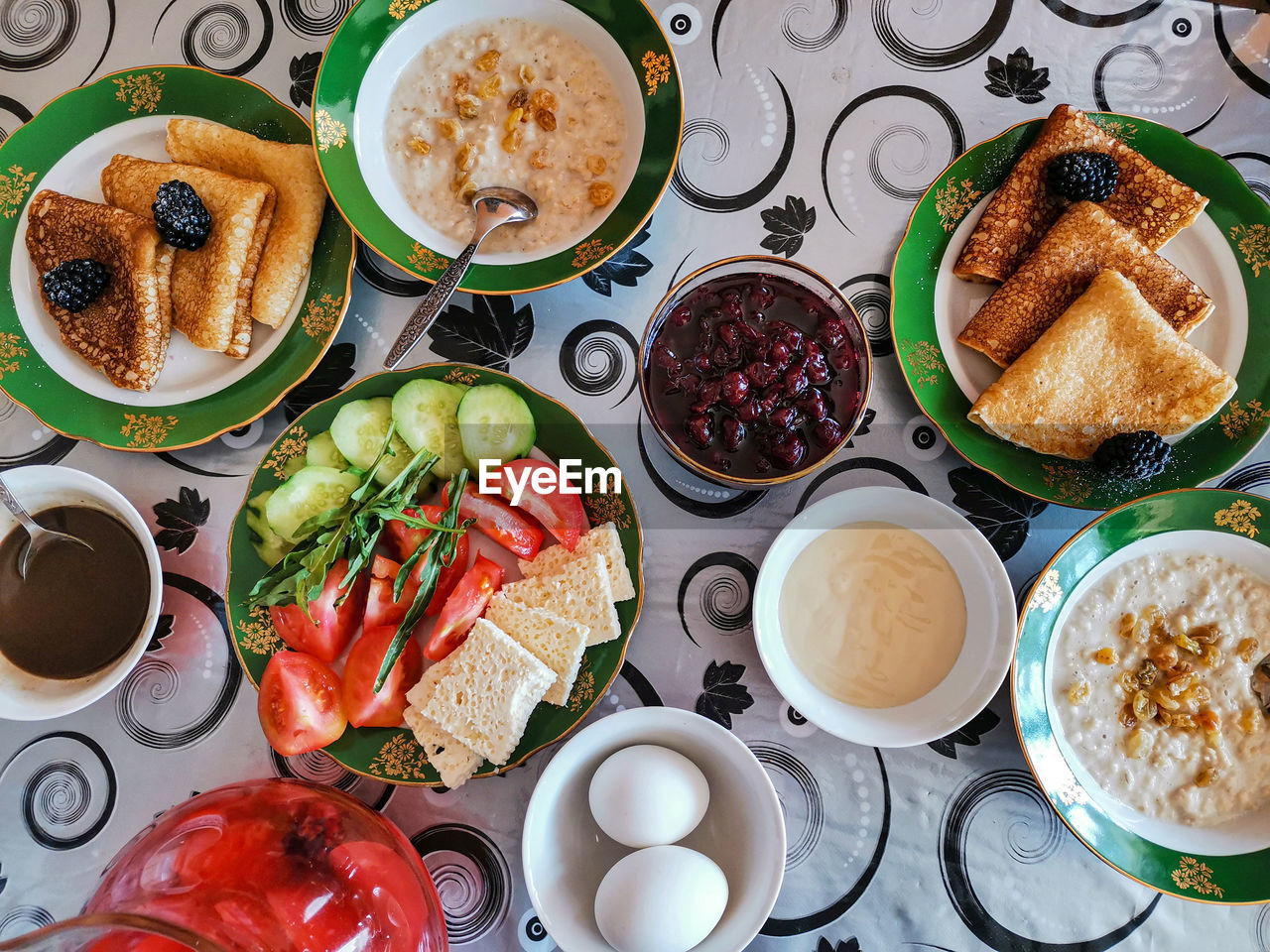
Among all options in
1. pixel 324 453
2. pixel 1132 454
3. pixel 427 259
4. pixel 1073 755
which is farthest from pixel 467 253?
pixel 1073 755

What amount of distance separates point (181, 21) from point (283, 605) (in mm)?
1194

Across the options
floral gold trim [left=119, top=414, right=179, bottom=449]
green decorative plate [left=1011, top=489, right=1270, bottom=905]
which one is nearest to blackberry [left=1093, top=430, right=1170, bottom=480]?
green decorative plate [left=1011, top=489, right=1270, bottom=905]

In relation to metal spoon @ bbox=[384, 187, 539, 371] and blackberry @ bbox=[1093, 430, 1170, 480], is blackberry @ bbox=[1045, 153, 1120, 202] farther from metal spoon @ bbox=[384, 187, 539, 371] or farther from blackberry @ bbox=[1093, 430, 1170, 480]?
metal spoon @ bbox=[384, 187, 539, 371]

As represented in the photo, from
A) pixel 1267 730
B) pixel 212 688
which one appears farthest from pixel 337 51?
pixel 1267 730

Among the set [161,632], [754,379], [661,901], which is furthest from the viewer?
[161,632]

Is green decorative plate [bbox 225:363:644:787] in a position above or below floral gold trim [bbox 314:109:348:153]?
below

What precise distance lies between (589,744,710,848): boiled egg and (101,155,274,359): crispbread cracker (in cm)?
100

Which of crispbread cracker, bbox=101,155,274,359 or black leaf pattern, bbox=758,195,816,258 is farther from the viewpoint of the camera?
black leaf pattern, bbox=758,195,816,258

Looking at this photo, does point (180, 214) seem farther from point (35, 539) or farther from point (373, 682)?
point (373, 682)

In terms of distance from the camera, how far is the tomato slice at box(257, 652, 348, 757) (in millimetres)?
1326

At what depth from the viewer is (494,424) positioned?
4.56 feet

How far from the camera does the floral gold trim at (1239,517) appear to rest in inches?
54.9

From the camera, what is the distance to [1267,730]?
140 cm

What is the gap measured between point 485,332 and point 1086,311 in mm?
1077
